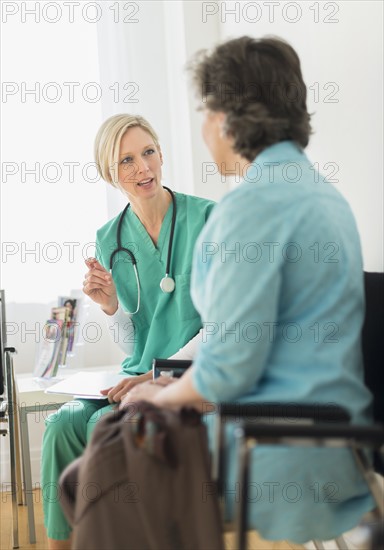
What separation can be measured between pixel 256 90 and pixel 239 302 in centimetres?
41

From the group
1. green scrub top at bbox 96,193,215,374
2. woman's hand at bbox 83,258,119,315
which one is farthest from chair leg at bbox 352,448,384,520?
woman's hand at bbox 83,258,119,315

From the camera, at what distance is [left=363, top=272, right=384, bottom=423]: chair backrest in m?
1.56

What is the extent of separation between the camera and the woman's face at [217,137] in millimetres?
1454

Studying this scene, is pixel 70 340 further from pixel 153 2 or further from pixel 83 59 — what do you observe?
pixel 153 2

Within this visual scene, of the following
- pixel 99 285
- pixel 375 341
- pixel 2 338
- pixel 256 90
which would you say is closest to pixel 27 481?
pixel 2 338

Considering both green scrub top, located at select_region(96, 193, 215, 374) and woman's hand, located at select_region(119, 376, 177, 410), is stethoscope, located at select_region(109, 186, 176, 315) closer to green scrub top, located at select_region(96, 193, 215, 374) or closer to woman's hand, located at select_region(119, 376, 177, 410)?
green scrub top, located at select_region(96, 193, 215, 374)

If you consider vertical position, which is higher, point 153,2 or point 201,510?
point 153,2

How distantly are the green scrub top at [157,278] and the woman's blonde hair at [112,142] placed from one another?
0.15 metres

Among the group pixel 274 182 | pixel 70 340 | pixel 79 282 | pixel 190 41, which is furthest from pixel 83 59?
pixel 274 182

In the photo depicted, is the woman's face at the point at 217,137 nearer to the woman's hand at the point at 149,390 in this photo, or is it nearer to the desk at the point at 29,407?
the woman's hand at the point at 149,390

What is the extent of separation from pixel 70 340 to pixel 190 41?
3.94 feet

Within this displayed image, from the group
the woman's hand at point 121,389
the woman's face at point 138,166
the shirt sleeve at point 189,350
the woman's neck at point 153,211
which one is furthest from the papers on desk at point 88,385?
the woman's face at point 138,166

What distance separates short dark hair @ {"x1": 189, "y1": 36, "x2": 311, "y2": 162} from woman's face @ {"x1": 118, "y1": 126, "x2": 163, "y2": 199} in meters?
0.81

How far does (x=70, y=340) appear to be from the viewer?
286 centimetres
